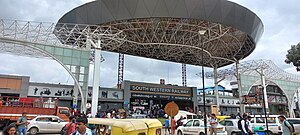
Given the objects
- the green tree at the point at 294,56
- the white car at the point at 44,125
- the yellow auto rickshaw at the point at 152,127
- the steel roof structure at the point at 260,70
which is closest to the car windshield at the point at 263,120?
the green tree at the point at 294,56

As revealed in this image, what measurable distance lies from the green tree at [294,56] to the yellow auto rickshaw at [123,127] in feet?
33.9

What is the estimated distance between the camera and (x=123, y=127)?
657 centimetres

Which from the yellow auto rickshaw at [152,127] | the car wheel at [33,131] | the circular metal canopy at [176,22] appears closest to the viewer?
the yellow auto rickshaw at [152,127]

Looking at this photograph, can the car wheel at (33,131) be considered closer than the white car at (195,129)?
No

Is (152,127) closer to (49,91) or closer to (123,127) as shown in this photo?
(123,127)

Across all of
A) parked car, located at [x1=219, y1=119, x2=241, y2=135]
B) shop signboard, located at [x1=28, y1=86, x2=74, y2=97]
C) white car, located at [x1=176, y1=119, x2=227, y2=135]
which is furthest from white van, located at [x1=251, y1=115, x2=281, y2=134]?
shop signboard, located at [x1=28, y1=86, x2=74, y2=97]

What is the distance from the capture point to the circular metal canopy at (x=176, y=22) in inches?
977

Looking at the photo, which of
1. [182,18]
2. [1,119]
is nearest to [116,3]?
[182,18]

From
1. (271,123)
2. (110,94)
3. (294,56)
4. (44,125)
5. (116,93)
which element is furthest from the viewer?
(116,93)

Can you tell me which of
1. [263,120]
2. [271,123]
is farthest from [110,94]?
[271,123]

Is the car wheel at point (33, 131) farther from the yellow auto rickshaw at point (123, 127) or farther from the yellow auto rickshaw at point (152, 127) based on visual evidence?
the yellow auto rickshaw at point (152, 127)

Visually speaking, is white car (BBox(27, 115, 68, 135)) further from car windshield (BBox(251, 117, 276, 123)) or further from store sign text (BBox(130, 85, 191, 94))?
store sign text (BBox(130, 85, 191, 94))

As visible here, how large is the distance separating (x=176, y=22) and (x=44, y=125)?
18365 millimetres

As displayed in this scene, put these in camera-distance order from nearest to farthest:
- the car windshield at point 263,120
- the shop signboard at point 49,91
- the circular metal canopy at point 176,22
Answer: the car windshield at point 263,120, the circular metal canopy at point 176,22, the shop signboard at point 49,91
